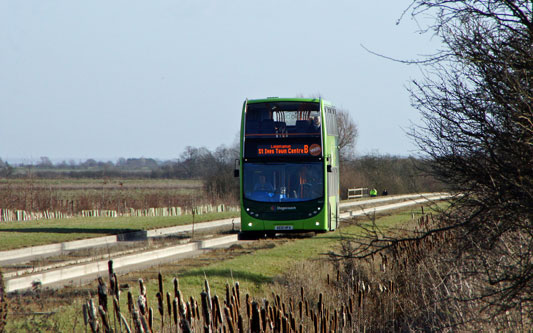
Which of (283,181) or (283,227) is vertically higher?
(283,181)

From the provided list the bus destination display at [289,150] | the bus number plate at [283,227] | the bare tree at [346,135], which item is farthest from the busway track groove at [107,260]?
the bare tree at [346,135]

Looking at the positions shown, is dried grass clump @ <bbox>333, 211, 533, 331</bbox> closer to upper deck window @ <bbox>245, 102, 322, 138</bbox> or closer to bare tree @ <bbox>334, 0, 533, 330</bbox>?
bare tree @ <bbox>334, 0, 533, 330</bbox>

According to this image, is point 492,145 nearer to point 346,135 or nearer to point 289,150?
point 289,150

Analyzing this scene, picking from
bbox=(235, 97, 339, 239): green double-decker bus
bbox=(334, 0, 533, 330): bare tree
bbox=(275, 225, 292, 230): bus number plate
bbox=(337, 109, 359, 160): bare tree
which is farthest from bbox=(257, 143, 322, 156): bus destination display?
bbox=(337, 109, 359, 160): bare tree

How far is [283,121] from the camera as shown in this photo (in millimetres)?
21547

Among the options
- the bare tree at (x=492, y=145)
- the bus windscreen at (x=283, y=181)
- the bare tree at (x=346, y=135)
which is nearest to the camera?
the bare tree at (x=492, y=145)

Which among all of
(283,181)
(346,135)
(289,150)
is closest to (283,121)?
(289,150)

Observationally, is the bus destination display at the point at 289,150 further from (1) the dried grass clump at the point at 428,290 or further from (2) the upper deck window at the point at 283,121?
(1) the dried grass clump at the point at 428,290

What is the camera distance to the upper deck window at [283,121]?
70.4 ft

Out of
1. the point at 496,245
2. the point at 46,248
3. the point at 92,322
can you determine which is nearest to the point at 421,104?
the point at 496,245

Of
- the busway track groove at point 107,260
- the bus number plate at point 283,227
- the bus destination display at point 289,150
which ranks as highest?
the bus destination display at point 289,150

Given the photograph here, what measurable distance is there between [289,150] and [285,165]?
1.69ft

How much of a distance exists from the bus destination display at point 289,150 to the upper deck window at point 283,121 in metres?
0.32

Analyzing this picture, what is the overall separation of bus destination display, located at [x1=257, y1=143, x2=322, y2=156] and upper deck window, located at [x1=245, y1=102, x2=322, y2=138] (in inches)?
12.8
